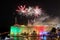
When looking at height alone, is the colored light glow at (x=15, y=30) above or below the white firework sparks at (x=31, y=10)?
below

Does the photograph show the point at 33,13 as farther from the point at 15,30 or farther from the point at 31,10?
the point at 15,30

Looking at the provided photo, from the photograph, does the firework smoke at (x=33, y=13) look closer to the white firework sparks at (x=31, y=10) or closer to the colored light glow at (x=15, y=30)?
the white firework sparks at (x=31, y=10)

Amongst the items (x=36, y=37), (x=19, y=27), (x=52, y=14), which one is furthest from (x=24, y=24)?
(x=52, y=14)

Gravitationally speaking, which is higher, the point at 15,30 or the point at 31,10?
the point at 31,10

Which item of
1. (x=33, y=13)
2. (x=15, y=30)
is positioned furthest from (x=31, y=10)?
(x=15, y=30)

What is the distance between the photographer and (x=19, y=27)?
91.6 inches

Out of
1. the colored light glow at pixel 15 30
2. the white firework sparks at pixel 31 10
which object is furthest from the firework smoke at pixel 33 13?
the colored light glow at pixel 15 30

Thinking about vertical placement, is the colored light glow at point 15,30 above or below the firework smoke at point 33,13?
below

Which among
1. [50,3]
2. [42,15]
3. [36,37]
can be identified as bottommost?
[36,37]

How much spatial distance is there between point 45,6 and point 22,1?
315mm

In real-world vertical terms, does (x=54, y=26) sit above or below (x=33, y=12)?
below

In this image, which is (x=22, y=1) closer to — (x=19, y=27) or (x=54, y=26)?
(x=19, y=27)

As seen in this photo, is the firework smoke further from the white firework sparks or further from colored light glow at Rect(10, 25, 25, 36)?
colored light glow at Rect(10, 25, 25, 36)

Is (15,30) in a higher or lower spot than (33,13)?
lower
